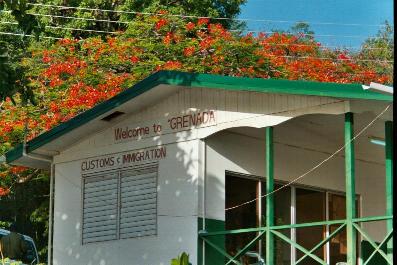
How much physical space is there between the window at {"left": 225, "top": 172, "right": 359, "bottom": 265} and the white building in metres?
0.02

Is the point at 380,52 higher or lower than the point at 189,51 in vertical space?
higher

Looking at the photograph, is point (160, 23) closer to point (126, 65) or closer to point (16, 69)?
point (126, 65)

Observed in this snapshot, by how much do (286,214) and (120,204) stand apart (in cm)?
274

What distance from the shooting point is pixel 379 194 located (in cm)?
1714

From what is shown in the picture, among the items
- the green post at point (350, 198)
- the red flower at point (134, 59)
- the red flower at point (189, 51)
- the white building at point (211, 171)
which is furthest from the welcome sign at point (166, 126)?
the red flower at point (189, 51)

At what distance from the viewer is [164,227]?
1523 cm

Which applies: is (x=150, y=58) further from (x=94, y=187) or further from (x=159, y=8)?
(x=94, y=187)

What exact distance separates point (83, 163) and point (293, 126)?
4.03 metres

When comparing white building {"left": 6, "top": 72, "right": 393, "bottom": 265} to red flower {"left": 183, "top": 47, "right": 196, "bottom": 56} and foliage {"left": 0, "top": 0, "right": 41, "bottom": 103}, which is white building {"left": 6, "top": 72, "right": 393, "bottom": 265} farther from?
red flower {"left": 183, "top": 47, "right": 196, "bottom": 56}

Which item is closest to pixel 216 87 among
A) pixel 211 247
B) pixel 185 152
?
pixel 185 152

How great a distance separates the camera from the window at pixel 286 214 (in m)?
15.2

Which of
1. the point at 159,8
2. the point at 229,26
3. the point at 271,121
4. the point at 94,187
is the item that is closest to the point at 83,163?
the point at 94,187

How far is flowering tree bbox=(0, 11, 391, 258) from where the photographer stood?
81.6ft

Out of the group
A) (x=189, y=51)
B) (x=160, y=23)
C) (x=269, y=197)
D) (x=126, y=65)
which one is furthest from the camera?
(x=160, y=23)
